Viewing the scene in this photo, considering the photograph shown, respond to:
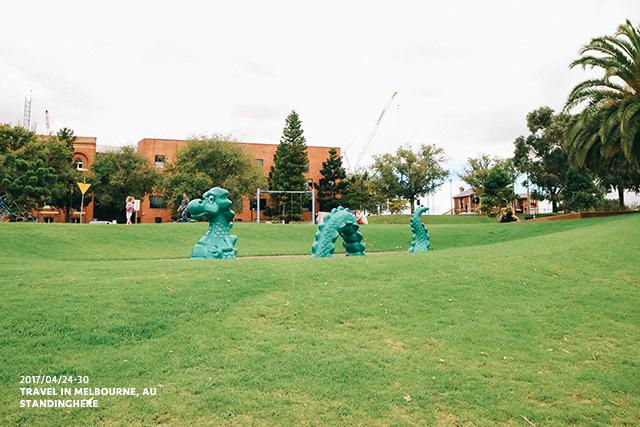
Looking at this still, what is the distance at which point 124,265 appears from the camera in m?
8.32

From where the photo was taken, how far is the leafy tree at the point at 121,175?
4306cm

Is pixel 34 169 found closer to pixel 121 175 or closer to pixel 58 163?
pixel 58 163

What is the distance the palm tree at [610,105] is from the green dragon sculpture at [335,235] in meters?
13.5

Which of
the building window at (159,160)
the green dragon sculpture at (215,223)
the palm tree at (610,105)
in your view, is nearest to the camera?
the green dragon sculpture at (215,223)

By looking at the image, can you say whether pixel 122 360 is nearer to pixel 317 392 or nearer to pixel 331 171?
pixel 317 392

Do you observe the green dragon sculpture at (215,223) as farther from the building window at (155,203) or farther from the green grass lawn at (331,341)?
the building window at (155,203)

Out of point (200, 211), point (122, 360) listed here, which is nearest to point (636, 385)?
point (122, 360)

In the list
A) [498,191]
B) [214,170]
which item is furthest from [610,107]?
[214,170]

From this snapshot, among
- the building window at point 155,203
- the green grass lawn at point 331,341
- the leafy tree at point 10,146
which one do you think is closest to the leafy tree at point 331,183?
the building window at point 155,203

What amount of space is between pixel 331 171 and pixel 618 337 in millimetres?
47050

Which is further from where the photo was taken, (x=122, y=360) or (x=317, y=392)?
(x=122, y=360)

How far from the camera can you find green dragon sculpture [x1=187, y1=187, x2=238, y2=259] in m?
11.0

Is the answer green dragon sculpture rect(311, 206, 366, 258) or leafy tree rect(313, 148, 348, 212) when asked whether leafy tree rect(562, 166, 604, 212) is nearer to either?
leafy tree rect(313, 148, 348, 212)

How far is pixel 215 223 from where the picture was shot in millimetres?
11461
